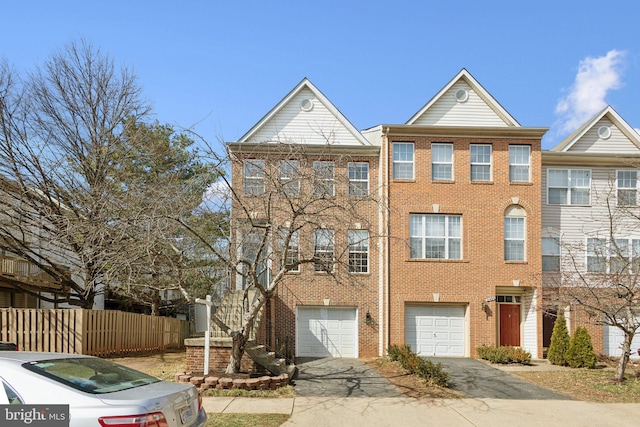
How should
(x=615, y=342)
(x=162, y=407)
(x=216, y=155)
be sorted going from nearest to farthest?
1. (x=162, y=407)
2. (x=216, y=155)
3. (x=615, y=342)

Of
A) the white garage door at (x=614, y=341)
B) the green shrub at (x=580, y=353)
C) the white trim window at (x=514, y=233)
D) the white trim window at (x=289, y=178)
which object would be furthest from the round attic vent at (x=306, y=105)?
the white garage door at (x=614, y=341)

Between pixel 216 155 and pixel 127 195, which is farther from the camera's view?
pixel 127 195

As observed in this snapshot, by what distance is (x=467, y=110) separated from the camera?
70.9ft

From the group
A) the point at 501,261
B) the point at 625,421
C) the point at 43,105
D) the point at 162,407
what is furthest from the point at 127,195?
the point at 501,261

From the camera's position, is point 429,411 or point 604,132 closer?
point 429,411

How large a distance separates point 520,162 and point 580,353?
22.6ft

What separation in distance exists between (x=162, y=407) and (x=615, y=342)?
20789 millimetres

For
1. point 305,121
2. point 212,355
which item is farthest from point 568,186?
point 212,355

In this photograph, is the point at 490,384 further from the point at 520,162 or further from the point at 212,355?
the point at 520,162

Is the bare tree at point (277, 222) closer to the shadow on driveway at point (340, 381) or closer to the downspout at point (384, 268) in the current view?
the shadow on driveway at point (340, 381)

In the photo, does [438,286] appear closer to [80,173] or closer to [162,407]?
[80,173]

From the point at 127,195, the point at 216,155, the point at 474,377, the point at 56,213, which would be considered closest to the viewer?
the point at 216,155

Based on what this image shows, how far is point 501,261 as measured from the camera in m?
21.0

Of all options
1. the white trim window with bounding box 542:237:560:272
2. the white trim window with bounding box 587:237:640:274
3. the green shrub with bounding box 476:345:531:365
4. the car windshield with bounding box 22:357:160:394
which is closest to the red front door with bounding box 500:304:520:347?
the white trim window with bounding box 542:237:560:272
